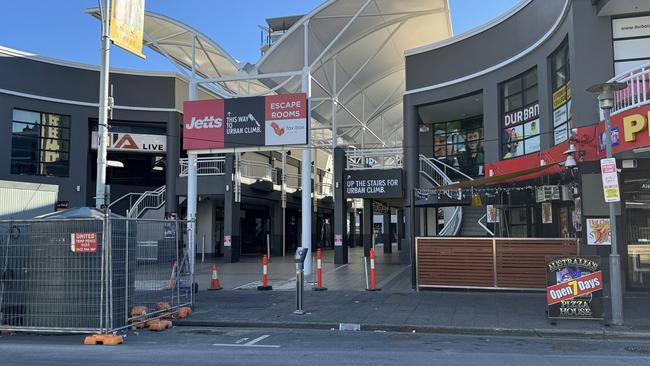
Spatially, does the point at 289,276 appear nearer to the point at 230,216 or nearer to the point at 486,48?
the point at 230,216

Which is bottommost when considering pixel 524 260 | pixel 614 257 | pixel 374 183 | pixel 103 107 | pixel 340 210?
pixel 524 260

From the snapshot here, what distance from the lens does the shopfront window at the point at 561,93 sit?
16312mm

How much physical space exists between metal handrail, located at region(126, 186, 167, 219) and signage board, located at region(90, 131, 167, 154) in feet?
7.38

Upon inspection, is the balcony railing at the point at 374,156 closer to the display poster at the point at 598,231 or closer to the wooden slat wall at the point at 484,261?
the wooden slat wall at the point at 484,261

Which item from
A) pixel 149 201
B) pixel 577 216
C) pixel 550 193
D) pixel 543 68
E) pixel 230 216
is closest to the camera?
pixel 577 216

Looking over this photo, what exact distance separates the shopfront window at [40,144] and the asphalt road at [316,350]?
1944 centimetres

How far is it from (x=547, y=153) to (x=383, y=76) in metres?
18.0

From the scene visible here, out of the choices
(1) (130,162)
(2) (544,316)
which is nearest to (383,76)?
(1) (130,162)

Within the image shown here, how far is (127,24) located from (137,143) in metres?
16.4

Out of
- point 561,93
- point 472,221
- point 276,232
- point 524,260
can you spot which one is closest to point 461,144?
point 472,221

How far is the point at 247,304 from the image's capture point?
13.2m

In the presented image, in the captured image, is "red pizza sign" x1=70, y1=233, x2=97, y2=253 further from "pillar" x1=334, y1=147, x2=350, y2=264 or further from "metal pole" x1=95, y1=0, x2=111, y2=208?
"pillar" x1=334, y1=147, x2=350, y2=264

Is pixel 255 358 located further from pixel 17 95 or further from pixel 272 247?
pixel 272 247

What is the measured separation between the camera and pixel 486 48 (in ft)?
69.7
